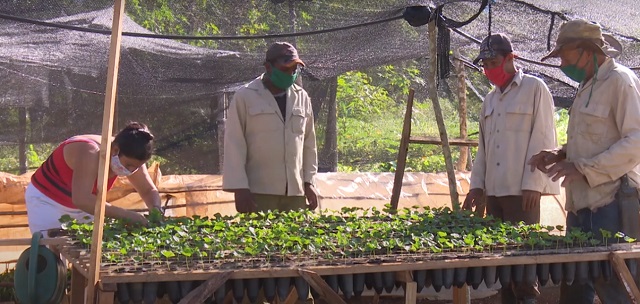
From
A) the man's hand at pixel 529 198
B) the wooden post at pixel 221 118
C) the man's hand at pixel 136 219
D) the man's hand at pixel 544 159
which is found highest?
the wooden post at pixel 221 118

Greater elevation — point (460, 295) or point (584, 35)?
point (584, 35)

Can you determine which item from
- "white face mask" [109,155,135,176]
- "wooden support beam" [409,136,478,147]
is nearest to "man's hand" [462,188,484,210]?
"wooden support beam" [409,136,478,147]

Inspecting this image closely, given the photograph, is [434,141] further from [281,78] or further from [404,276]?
[404,276]

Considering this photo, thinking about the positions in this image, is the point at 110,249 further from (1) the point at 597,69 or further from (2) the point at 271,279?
(1) the point at 597,69

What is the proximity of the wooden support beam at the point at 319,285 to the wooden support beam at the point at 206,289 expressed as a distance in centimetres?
34

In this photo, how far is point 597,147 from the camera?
16.1ft

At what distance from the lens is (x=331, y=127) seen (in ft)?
→ 28.8

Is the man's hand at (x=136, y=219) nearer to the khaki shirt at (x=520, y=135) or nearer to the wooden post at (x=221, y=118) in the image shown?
the khaki shirt at (x=520, y=135)

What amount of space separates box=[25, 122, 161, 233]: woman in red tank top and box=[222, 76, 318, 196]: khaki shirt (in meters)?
0.76

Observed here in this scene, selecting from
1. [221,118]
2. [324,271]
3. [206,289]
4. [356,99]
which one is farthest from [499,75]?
[356,99]

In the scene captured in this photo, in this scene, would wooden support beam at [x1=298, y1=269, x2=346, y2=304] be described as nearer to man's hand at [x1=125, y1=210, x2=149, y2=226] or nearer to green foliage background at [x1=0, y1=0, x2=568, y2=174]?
man's hand at [x1=125, y1=210, x2=149, y2=226]

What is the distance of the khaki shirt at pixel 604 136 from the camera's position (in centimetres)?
470

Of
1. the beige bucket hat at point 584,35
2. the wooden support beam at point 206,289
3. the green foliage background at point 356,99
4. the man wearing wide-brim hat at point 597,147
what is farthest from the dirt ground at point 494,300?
the wooden support beam at point 206,289

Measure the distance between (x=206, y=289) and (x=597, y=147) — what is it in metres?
2.51
